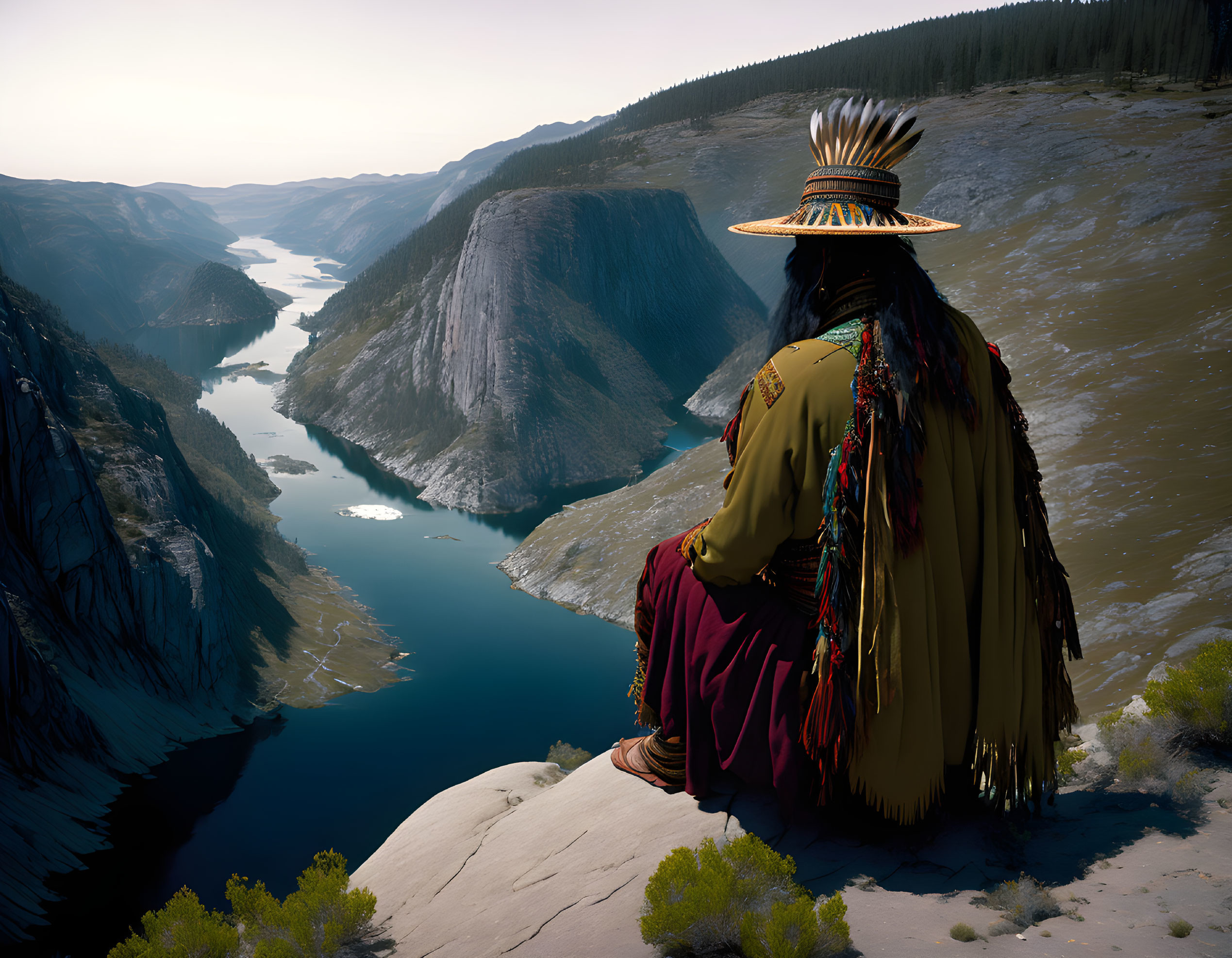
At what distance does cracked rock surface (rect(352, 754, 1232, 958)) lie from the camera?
111 inches

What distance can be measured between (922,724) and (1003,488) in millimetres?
1062

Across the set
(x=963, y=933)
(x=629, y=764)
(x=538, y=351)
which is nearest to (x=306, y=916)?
(x=629, y=764)

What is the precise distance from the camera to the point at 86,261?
5261 inches

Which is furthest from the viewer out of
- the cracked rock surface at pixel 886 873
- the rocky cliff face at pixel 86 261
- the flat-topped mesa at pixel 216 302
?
the flat-topped mesa at pixel 216 302

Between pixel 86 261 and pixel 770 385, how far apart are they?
540ft

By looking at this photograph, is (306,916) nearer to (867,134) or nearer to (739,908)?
(739,908)

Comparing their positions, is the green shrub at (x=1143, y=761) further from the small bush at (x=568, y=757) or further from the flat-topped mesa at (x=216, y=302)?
the flat-topped mesa at (x=216, y=302)

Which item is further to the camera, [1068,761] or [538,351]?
[538,351]

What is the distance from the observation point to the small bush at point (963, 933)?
2.83m

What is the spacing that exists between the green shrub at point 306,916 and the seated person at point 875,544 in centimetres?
255

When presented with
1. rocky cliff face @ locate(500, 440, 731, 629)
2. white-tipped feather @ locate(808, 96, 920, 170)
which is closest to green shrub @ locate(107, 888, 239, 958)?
white-tipped feather @ locate(808, 96, 920, 170)

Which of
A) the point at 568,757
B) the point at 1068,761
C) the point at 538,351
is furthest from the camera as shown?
the point at 538,351

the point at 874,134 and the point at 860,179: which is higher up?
the point at 874,134

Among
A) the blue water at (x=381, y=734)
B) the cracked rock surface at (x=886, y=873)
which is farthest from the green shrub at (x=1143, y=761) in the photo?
the blue water at (x=381, y=734)
